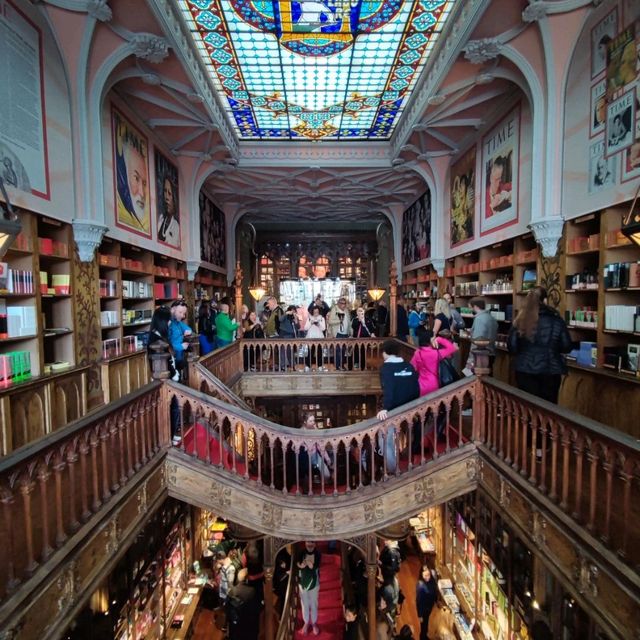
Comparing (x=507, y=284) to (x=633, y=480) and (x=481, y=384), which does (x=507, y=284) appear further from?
(x=633, y=480)

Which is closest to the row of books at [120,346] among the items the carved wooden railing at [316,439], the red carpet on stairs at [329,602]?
the carved wooden railing at [316,439]

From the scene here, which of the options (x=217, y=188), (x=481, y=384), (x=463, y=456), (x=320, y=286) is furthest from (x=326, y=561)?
(x=320, y=286)

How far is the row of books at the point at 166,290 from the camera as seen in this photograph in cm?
941

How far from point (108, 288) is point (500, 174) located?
24.4ft

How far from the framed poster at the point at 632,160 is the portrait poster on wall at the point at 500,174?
2.46 metres

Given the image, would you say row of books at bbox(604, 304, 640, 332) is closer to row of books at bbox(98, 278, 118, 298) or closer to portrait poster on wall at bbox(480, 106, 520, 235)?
portrait poster on wall at bbox(480, 106, 520, 235)

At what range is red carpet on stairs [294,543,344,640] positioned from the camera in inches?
253

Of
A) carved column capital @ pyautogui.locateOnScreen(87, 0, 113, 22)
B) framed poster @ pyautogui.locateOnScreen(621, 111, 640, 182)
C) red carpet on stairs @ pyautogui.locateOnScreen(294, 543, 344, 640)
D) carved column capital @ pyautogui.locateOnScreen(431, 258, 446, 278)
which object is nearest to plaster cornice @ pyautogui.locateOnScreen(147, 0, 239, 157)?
carved column capital @ pyautogui.locateOnScreen(87, 0, 113, 22)

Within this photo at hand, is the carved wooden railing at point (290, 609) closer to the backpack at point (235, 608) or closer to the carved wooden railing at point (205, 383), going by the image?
the backpack at point (235, 608)

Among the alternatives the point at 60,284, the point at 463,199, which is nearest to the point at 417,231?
the point at 463,199

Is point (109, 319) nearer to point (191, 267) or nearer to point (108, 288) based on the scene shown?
point (108, 288)

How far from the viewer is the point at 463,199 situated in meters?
9.80

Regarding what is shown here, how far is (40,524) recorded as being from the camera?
2639mm

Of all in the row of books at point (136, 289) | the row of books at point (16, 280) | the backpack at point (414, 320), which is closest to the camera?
the row of books at point (16, 280)
